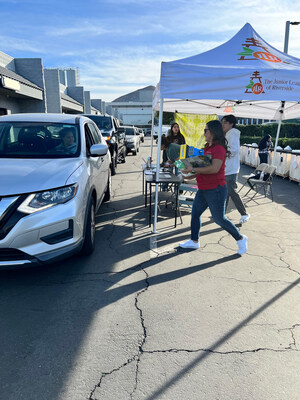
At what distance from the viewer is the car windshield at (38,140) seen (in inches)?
149

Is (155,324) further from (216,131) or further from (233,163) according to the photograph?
(233,163)

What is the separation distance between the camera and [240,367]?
2.20 m

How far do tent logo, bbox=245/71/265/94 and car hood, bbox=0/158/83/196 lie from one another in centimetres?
278

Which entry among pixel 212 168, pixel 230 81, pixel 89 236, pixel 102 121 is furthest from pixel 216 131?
pixel 102 121

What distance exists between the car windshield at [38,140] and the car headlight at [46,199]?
31.8 inches

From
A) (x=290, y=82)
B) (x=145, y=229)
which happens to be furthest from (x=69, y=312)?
(x=290, y=82)

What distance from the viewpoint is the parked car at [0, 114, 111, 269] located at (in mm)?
2781

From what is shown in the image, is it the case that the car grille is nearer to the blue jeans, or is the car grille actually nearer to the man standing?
the blue jeans

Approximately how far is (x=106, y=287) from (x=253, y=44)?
4872 millimetres

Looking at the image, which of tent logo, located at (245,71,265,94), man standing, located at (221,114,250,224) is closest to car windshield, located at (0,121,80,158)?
tent logo, located at (245,71,265,94)

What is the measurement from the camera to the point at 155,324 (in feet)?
8.76

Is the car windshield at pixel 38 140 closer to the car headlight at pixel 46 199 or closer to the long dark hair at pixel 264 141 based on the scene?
the car headlight at pixel 46 199

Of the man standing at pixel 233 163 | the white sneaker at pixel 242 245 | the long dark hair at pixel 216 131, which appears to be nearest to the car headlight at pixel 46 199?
the long dark hair at pixel 216 131

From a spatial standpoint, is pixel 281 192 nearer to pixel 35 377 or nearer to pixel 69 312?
pixel 69 312
